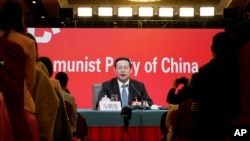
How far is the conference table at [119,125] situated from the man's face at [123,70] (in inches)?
Answer: 43.2

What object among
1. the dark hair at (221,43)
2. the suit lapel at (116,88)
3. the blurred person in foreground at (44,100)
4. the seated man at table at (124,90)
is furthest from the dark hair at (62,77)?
the suit lapel at (116,88)

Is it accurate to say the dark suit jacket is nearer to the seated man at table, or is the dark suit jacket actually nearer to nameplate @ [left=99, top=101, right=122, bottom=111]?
the seated man at table

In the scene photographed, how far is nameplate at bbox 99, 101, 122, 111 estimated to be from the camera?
7.34 meters

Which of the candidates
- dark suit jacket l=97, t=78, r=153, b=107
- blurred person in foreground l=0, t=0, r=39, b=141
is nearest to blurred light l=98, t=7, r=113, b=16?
dark suit jacket l=97, t=78, r=153, b=107

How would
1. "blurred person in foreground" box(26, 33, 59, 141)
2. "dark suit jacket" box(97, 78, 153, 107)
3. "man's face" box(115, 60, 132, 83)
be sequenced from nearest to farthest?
"blurred person in foreground" box(26, 33, 59, 141), "dark suit jacket" box(97, 78, 153, 107), "man's face" box(115, 60, 132, 83)

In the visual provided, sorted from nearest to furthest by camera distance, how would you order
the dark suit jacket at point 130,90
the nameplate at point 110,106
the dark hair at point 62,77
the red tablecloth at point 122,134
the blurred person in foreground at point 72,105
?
the blurred person in foreground at point 72,105
the dark hair at point 62,77
the red tablecloth at point 122,134
the nameplate at point 110,106
the dark suit jacket at point 130,90

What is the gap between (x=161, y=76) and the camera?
978 centimetres

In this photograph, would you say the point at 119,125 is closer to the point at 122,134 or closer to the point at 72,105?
the point at 122,134

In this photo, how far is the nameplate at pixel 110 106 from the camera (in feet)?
24.1

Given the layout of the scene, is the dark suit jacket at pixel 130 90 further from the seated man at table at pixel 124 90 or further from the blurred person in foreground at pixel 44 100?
the blurred person in foreground at pixel 44 100

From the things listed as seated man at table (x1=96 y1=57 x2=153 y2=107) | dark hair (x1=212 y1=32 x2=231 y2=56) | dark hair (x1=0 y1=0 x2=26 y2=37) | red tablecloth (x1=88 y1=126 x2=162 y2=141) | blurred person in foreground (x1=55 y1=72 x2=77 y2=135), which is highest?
dark hair (x1=0 y1=0 x2=26 y2=37)

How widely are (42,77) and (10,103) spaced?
68 centimetres

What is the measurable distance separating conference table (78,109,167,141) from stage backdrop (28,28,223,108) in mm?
2636

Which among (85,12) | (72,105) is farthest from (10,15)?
(85,12)
